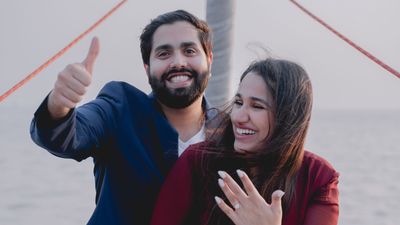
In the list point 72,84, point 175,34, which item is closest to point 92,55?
point 72,84

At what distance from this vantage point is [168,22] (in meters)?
1.95

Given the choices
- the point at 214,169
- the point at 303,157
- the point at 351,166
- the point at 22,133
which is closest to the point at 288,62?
the point at 303,157

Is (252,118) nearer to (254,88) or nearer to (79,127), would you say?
(254,88)

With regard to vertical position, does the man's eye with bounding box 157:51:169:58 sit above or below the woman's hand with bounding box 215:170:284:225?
above

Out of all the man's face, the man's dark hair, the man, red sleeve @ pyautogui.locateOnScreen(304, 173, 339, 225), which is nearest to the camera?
red sleeve @ pyautogui.locateOnScreen(304, 173, 339, 225)

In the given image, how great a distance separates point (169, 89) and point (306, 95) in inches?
17.9

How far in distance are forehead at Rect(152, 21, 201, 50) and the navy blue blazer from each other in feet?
0.68

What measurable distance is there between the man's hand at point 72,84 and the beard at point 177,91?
53 centimetres

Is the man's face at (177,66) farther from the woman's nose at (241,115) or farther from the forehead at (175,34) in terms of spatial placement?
the woman's nose at (241,115)

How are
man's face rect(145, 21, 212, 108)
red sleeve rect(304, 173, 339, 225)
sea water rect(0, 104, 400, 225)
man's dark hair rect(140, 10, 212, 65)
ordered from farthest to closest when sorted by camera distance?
1. sea water rect(0, 104, 400, 225)
2. man's dark hair rect(140, 10, 212, 65)
3. man's face rect(145, 21, 212, 108)
4. red sleeve rect(304, 173, 339, 225)

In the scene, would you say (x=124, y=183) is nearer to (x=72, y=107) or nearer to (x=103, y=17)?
(x=72, y=107)

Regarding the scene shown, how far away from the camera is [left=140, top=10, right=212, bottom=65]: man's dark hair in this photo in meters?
1.96

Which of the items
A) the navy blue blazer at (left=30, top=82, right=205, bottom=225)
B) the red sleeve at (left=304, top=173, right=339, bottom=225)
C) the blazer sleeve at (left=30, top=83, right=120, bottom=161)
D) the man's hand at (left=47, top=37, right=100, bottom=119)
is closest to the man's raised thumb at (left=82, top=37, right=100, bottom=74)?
the man's hand at (left=47, top=37, right=100, bottom=119)

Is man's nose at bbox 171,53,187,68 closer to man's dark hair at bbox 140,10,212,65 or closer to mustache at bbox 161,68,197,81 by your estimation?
mustache at bbox 161,68,197,81
